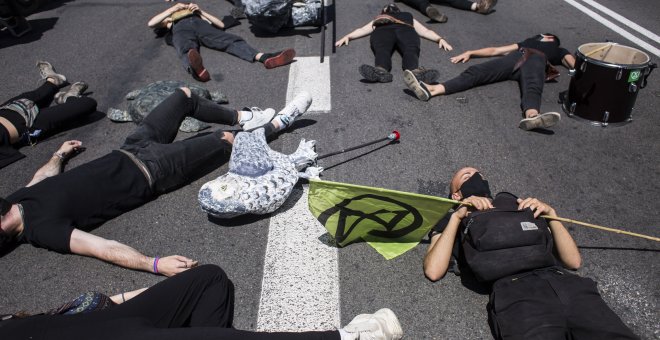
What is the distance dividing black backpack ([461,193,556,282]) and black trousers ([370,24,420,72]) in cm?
317

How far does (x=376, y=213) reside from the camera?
10.6 feet

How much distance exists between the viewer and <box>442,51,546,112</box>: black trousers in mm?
5258

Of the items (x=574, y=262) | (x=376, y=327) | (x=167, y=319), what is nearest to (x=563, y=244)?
(x=574, y=262)

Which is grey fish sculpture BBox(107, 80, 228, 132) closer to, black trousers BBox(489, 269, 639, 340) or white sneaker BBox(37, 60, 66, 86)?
white sneaker BBox(37, 60, 66, 86)

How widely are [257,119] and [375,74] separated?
1558 mm

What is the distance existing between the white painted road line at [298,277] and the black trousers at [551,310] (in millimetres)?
950

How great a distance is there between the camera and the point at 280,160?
3.83 metres

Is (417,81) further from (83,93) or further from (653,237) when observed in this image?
(83,93)

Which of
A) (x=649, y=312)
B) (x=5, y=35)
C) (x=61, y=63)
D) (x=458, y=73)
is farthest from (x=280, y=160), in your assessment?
(x=5, y=35)

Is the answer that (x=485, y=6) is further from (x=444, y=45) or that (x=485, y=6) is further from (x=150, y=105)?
(x=150, y=105)

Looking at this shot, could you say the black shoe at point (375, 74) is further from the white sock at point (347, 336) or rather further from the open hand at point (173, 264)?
the white sock at point (347, 336)

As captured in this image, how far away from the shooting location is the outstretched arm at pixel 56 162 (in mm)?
4016

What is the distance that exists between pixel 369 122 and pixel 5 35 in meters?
6.36

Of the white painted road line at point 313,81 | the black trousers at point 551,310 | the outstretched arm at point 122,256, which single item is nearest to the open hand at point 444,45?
the white painted road line at point 313,81
